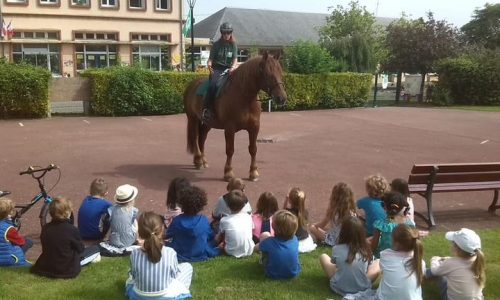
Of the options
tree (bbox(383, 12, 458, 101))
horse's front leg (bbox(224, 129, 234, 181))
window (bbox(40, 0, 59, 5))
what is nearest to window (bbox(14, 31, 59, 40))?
window (bbox(40, 0, 59, 5))

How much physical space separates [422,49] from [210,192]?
31974 mm

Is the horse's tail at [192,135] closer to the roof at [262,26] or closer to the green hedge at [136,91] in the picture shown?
the green hedge at [136,91]

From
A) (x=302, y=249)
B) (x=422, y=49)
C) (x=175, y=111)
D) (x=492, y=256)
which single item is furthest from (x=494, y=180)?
(x=422, y=49)

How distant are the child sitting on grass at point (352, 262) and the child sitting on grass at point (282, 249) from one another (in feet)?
1.46

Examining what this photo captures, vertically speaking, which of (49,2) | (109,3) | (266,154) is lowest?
(266,154)

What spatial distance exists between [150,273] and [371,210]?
3.03 meters

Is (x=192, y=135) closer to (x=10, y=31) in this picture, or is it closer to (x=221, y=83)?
(x=221, y=83)

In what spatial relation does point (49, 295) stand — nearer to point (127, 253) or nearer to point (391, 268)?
point (127, 253)

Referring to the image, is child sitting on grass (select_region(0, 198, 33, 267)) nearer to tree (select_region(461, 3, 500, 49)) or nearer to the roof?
the roof

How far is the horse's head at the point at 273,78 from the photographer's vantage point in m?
8.84

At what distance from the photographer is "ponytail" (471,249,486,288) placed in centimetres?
439

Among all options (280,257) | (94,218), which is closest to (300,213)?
(280,257)

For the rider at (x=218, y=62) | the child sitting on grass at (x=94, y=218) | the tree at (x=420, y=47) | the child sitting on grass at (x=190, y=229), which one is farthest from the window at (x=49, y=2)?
the child sitting on grass at (x=190, y=229)

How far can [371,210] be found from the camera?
247 inches
